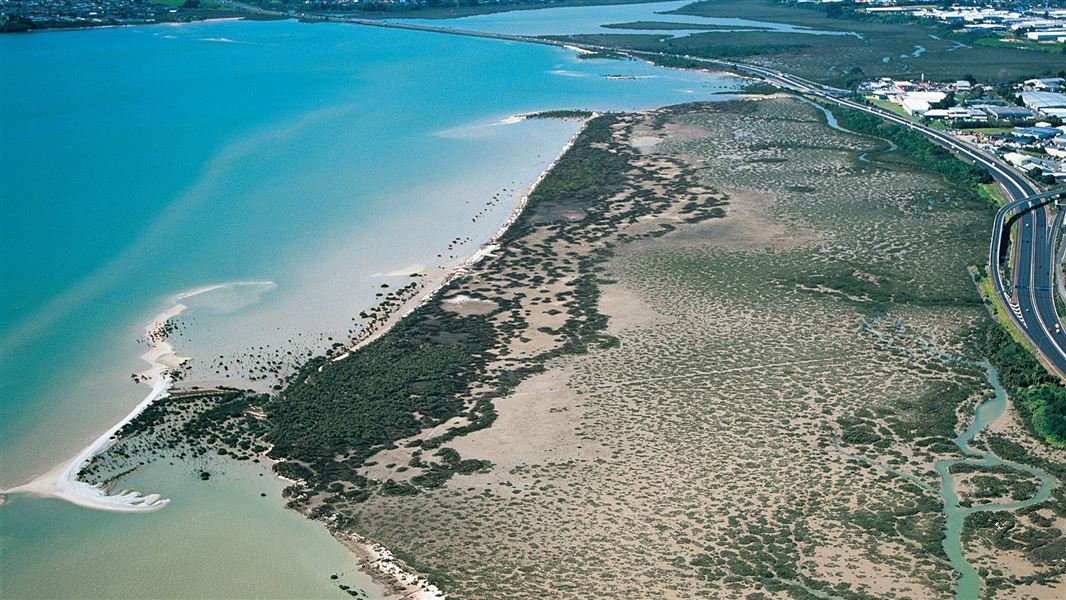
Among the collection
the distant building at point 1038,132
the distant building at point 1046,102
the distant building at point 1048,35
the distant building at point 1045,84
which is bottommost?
the distant building at point 1038,132

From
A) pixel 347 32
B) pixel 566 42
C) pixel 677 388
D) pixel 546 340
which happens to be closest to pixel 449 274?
pixel 546 340

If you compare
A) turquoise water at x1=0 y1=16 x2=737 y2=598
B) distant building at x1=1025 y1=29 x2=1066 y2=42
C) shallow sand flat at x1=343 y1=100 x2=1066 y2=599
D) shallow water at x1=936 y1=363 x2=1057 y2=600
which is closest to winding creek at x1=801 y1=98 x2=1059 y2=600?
shallow water at x1=936 y1=363 x2=1057 y2=600

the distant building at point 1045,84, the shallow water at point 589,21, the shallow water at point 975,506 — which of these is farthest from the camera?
the shallow water at point 589,21

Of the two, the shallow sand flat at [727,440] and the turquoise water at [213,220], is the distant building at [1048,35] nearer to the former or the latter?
the turquoise water at [213,220]

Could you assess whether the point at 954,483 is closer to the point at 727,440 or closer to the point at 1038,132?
the point at 727,440

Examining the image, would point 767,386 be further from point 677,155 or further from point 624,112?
point 624,112

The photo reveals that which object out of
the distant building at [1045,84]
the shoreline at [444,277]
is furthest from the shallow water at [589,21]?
the shoreline at [444,277]

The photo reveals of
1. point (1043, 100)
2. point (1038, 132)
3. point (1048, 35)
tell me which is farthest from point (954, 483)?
point (1048, 35)
